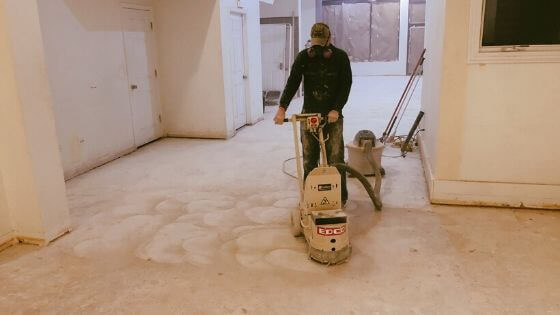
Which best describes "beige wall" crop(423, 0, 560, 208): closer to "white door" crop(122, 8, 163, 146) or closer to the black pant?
the black pant

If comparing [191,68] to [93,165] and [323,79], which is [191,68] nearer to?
[93,165]

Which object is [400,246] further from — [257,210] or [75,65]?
[75,65]

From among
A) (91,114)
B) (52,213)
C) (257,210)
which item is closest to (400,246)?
(257,210)

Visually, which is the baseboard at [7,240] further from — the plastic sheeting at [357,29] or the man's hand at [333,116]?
the plastic sheeting at [357,29]

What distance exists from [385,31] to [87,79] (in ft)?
39.3

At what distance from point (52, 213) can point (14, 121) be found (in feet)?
2.45

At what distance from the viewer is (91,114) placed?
17.9 ft

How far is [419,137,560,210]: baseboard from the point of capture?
388cm

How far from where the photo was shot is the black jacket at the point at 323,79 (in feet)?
11.9

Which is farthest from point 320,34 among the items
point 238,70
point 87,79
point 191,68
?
point 238,70

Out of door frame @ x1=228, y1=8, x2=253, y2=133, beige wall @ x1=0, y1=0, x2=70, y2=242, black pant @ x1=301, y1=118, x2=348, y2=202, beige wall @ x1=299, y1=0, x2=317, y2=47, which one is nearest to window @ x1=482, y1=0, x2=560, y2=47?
black pant @ x1=301, y1=118, x2=348, y2=202

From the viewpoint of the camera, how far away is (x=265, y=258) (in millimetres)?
3168

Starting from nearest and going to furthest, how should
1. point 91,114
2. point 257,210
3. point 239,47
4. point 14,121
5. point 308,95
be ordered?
point 14,121, point 308,95, point 257,210, point 91,114, point 239,47

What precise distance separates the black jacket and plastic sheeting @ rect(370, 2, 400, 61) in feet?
40.8
